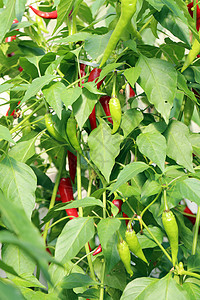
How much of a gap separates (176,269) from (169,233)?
8cm

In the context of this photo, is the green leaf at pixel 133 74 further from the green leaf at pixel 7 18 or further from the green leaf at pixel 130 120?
the green leaf at pixel 7 18

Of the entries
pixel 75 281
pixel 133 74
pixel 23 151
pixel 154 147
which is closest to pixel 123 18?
pixel 133 74

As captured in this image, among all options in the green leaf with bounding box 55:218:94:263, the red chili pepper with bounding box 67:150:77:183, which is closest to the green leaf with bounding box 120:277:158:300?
the green leaf with bounding box 55:218:94:263

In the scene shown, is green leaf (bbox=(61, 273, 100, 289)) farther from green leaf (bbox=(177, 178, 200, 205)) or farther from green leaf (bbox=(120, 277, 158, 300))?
green leaf (bbox=(177, 178, 200, 205))

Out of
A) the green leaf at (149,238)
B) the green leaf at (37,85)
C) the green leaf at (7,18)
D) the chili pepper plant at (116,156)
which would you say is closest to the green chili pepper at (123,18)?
the chili pepper plant at (116,156)

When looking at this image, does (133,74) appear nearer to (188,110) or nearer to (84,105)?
(84,105)

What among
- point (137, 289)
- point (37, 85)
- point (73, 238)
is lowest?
point (137, 289)

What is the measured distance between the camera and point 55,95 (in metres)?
0.66

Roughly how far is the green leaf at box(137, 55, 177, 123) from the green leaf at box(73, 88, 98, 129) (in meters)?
0.10

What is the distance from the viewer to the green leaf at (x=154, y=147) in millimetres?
629

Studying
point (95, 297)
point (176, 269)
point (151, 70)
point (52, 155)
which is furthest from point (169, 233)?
point (52, 155)

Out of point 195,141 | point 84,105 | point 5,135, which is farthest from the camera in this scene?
point 195,141

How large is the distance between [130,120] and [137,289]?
30 centimetres

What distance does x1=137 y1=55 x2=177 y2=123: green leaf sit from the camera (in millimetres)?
669
